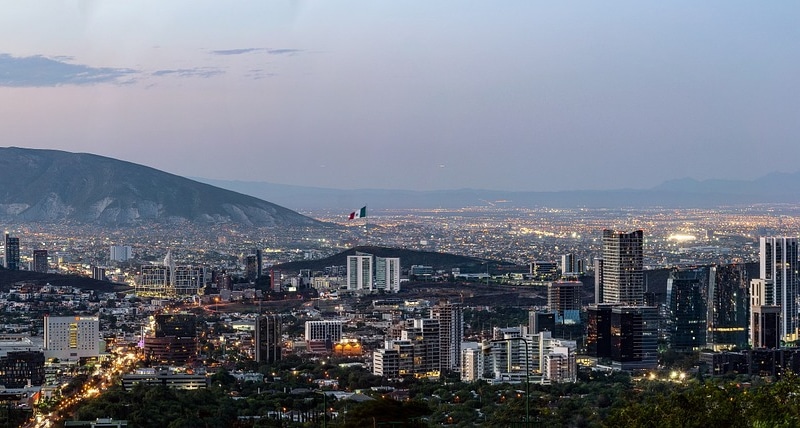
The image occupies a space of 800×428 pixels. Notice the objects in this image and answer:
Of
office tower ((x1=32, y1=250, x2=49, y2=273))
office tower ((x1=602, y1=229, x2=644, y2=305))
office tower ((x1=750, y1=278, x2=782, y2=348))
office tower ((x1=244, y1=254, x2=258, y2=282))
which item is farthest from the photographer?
office tower ((x1=32, y1=250, x2=49, y2=273))

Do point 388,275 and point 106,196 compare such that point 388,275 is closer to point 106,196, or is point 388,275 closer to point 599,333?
point 599,333

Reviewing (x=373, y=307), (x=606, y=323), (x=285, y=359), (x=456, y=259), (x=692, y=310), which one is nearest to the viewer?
(x=285, y=359)

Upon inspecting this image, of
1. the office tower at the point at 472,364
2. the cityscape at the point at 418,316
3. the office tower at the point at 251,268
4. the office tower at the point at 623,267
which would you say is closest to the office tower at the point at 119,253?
the cityscape at the point at 418,316

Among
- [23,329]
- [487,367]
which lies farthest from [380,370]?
[23,329]

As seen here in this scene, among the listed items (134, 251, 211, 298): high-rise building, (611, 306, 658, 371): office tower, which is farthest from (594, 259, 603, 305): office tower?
(134, 251, 211, 298): high-rise building

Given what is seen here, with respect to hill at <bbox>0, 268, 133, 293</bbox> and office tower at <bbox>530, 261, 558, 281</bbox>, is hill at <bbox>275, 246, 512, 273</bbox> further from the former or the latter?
hill at <bbox>0, 268, 133, 293</bbox>

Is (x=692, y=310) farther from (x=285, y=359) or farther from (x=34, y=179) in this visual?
(x=34, y=179)
